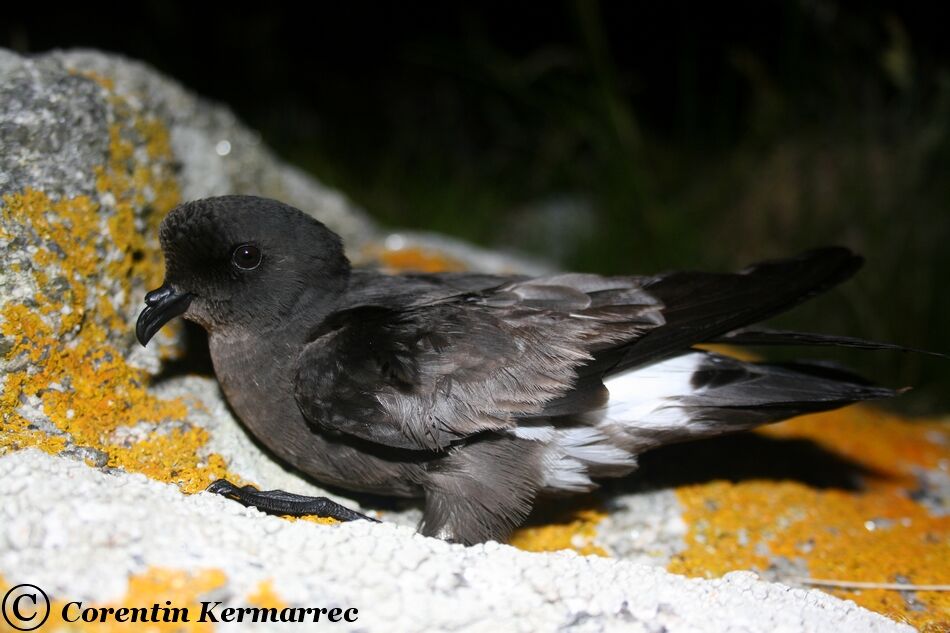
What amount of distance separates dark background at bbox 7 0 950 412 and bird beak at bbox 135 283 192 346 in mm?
2059

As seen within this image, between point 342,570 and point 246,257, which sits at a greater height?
point 246,257

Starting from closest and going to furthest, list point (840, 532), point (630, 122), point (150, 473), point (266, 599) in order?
1. point (266, 599)
2. point (150, 473)
3. point (840, 532)
4. point (630, 122)

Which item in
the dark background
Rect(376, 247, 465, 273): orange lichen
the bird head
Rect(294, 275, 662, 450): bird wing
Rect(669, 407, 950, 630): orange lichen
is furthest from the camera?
the dark background

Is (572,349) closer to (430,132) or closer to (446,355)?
(446,355)

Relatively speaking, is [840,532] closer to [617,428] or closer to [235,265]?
[617,428]

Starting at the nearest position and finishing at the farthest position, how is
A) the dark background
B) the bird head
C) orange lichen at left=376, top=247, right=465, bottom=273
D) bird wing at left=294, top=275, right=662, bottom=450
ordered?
bird wing at left=294, top=275, right=662, bottom=450
the bird head
orange lichen at left=376, top=247, right=465, bottom=273
the dark background

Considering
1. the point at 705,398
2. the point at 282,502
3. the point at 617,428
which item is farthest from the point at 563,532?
the point at 282,502

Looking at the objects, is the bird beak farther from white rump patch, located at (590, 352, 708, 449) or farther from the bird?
white rump patch, located at (590, 352, 708, 449)

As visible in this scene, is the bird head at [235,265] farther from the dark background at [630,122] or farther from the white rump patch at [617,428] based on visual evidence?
the dark background at [630,122]

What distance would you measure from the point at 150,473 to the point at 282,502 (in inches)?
12.8

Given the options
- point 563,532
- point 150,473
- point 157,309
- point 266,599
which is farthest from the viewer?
point 563,532

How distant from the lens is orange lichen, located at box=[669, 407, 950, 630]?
2219 mm

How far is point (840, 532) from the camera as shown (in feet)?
7.97

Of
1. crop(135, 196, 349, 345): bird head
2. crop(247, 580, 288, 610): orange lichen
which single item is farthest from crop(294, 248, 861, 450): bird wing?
crop(247, 580, 288, 610): orange lichen
